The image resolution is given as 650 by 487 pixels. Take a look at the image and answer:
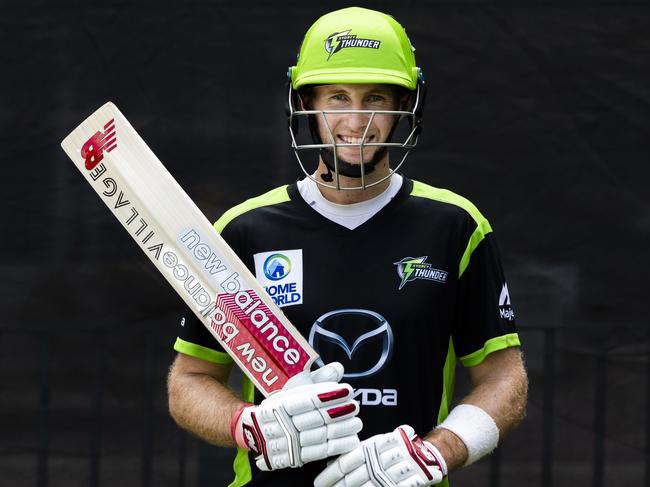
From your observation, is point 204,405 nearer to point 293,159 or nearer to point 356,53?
point 356,53

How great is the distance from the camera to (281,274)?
2.22 meters

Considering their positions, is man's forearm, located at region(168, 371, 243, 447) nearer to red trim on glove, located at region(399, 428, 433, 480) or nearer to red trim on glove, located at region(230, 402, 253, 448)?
red trim on glove, located at region(230, 402, 253, 448)

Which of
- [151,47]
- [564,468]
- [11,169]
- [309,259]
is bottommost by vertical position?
[564,468]

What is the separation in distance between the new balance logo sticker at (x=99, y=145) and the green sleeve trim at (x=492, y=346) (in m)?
0.74

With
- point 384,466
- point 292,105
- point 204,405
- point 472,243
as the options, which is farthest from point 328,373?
point 292,105

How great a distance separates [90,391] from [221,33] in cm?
98

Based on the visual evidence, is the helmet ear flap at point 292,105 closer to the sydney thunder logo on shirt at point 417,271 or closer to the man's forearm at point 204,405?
the sydney thunder logo on shirt at point 417,271

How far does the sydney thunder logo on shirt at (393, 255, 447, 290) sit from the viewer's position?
7.22 ft

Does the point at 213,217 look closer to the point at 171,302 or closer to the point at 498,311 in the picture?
the point at 171,302

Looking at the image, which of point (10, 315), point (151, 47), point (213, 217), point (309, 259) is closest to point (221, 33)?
point (151, 47)

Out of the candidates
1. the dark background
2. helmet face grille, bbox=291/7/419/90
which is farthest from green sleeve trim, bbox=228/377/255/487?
the dark background

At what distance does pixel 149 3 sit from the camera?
3.18 m

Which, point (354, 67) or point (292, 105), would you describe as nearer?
point (354, 67)

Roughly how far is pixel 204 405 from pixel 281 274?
10.5 inches
